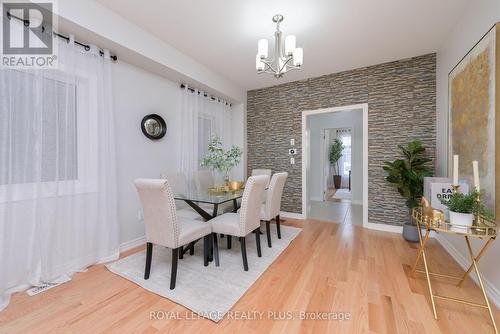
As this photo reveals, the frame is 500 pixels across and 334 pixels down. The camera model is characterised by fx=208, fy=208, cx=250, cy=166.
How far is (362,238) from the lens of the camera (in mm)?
2963

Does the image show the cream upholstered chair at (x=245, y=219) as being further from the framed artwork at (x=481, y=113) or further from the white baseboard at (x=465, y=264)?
the white baseboard at (x=465, y=264)

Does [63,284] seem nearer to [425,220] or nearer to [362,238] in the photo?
[425,220]

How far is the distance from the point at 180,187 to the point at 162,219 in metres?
1.12

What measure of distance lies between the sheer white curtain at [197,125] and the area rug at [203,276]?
1321 mm

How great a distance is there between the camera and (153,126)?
2.92 metres

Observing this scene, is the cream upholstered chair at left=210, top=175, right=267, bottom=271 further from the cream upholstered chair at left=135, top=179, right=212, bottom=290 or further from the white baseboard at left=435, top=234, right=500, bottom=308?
the white baseboard at left=435, top=234, right=500, bottom=308

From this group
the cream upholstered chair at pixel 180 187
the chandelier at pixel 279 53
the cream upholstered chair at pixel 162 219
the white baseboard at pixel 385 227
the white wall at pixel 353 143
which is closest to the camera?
the cream upholstered chair at pixel 162 219

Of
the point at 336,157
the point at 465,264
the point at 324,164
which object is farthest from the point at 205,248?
the point at 336,157

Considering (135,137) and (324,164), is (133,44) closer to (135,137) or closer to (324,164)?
(135,137)

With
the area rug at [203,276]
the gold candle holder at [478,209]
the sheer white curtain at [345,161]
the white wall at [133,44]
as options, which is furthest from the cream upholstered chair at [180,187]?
the sheer white curtain at [345,161]

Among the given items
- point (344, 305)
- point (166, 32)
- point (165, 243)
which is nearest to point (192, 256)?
point (165, 243)

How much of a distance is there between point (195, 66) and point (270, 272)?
2.99 meters

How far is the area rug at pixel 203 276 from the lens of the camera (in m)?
1.61

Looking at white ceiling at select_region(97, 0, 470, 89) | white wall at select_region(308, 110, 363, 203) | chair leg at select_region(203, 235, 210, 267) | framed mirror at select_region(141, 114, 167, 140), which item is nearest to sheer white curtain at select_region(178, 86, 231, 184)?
framed mirror at select_region(141, 114, 167, 140)
